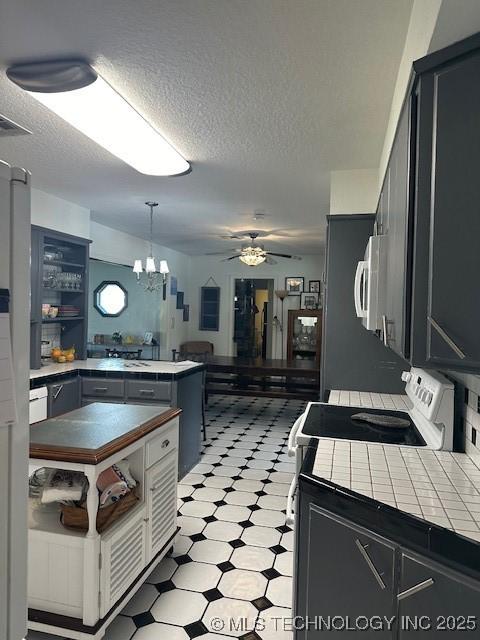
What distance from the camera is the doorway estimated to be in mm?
8430

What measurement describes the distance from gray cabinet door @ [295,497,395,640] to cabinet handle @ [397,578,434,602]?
32 mm

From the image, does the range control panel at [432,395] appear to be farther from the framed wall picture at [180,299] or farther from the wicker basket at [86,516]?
the framed wall picture at [180,299]

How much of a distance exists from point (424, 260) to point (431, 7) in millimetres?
640

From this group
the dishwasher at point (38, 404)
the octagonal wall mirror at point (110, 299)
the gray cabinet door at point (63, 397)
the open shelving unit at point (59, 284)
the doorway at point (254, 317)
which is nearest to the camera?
the dishwasher at point (38, 404)

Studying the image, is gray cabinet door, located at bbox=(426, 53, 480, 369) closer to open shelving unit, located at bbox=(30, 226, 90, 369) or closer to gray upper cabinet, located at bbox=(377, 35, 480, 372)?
gray upper cabinet, located at bbox=(377, 35, 480, 372)

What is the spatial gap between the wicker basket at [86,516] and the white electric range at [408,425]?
76 cm

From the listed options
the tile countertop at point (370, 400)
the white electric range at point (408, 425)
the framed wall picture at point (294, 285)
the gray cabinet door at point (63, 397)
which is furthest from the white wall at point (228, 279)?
the white electric range at point (408, 425)

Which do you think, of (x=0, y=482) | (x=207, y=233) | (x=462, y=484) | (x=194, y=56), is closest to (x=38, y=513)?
(x=0, y=482)

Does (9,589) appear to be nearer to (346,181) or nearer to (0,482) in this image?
(0,482)

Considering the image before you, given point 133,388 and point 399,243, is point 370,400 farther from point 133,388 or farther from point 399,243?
point 133,388

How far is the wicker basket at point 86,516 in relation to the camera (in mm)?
1731

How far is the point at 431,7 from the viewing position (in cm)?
108

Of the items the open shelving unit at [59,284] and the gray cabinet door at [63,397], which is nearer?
the gray cabinet door at [63,397]

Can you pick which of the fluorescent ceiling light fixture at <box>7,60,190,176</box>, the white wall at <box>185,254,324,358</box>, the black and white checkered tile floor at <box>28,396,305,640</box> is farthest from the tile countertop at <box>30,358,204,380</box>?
the white wall at <box>185,254,324,358</box>
